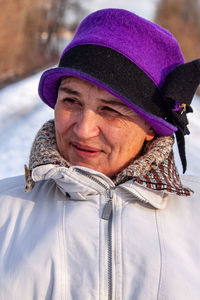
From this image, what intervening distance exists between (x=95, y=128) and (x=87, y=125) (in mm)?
43

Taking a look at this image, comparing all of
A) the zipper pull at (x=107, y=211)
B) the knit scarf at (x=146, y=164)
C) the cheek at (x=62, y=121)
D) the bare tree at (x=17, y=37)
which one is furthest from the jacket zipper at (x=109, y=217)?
the bare tree at (x=17, y=37)

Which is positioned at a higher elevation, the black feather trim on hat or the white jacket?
the black feather trim on hat

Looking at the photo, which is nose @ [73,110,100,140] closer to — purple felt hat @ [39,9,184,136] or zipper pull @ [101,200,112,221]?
purple felt hat @ [39,9,184,136]

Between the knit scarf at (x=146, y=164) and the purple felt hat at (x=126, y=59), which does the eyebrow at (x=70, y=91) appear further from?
the knit scarf at (x=146, y=164)

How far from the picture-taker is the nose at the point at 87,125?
5.31 ft

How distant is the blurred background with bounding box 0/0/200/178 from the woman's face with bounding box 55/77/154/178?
2389 millimetres

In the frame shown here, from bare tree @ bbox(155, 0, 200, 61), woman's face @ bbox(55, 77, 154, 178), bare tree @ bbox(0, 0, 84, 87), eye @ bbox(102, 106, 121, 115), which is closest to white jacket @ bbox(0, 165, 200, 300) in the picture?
woman's face @ bbox(55, 77, 154, 178)

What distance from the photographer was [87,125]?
1622 mm

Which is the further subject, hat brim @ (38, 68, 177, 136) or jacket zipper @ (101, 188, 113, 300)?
hat brim @ (38, 68, 177, 136)

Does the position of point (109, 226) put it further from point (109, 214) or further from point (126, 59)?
point (126, 59)

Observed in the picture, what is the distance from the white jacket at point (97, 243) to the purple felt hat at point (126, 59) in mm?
363

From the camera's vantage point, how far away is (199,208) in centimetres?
168

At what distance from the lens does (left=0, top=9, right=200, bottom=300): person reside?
56.6 inches

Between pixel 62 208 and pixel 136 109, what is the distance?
534 mm
